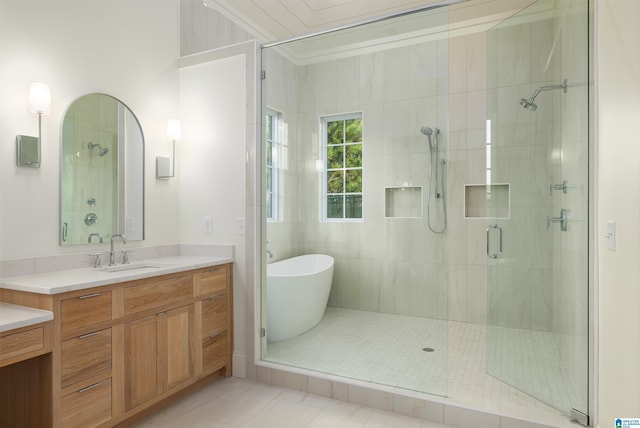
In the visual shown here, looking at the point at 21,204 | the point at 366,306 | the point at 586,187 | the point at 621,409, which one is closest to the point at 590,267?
the point at 586,187

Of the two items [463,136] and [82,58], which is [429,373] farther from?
[82,58]

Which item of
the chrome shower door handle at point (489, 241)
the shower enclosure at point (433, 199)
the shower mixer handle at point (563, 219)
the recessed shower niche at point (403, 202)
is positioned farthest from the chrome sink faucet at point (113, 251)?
the shower mixer handle at point (563, 219)

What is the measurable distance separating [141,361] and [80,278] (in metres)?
0.59

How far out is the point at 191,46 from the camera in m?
3.22

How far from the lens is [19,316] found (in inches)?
64.2

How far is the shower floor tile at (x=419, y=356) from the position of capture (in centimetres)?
224

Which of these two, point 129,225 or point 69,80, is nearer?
point 69,80

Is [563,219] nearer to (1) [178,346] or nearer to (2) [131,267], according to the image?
(1) [178,346]

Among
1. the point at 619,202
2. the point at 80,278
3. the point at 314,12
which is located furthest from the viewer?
the point at 314,12

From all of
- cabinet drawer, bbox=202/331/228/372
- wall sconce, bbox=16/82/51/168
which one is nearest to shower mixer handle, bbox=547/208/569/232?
cabinet drawer, bbox=202/331/228/372

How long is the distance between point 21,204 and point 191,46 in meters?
1.91

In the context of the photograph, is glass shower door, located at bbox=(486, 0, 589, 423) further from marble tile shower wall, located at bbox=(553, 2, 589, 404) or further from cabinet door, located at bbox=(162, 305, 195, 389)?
cabinet door, located at bbox=(162, 305, 195, 389)

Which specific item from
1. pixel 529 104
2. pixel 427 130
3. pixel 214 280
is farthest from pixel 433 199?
pixel 214 280

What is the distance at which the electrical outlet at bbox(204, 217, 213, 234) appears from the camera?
297 centimetres
